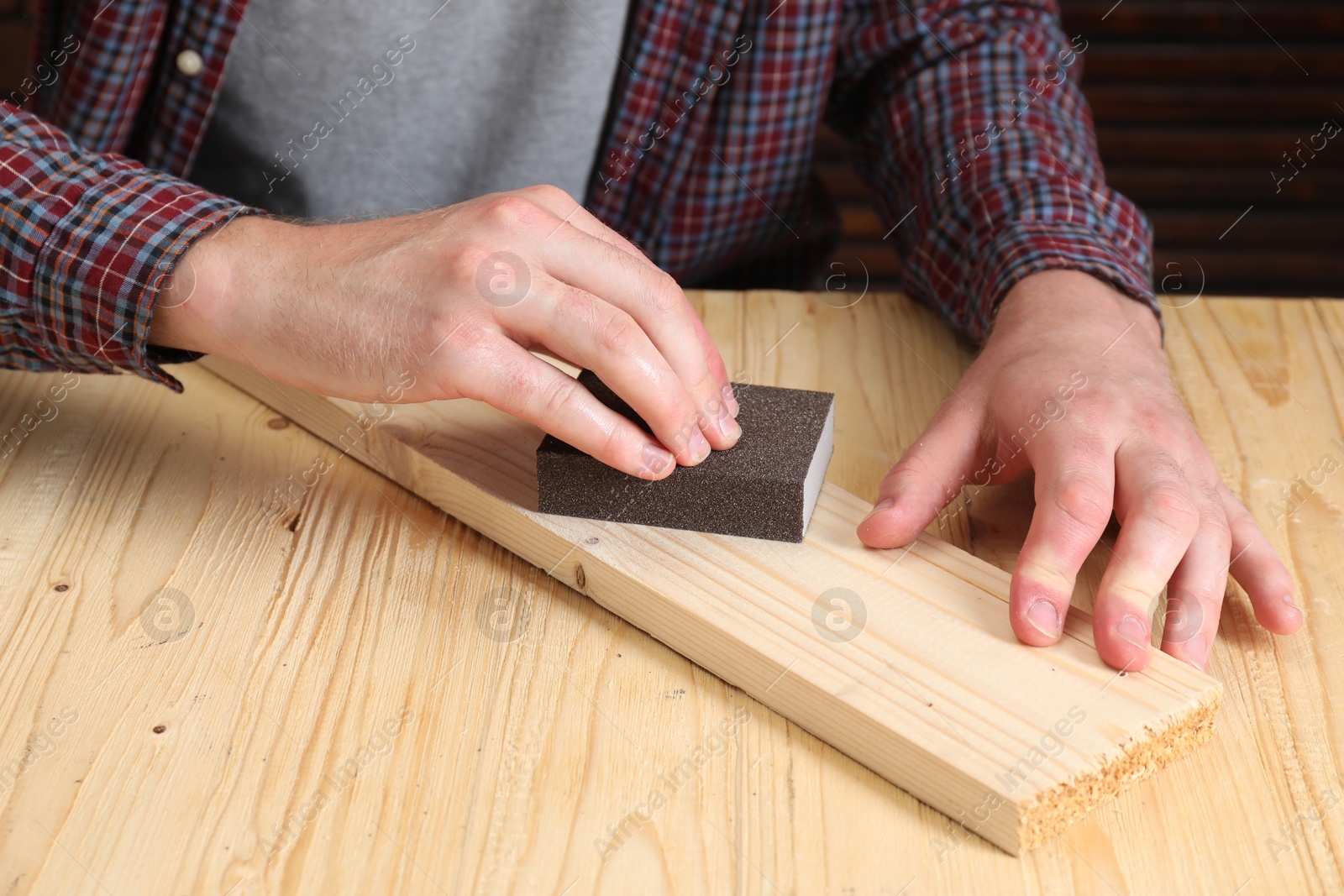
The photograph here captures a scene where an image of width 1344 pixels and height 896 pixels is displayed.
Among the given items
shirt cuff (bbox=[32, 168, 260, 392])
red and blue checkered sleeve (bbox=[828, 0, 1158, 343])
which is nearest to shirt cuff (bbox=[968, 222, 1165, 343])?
red and blue checkered sleeve (bbox=[828, 0, 1158, 343])

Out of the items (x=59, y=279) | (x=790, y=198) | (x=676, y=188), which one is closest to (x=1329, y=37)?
(x=790, y=198)

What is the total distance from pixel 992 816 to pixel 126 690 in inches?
25.5

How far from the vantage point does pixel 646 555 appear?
927mm

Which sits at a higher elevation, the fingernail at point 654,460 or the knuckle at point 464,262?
the knuckle at point 464,262

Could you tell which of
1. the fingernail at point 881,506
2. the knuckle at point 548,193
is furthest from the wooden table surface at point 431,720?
the knuckle at point 548,193

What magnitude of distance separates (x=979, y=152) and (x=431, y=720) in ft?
3.29

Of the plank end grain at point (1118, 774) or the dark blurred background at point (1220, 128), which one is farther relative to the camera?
the dark blurred background at point (1220, 128)

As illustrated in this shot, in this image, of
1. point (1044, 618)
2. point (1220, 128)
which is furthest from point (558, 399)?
point (1220, 128)

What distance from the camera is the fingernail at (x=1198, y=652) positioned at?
2.80 feet

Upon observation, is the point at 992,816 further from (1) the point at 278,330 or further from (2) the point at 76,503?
(2) the point at 76,503

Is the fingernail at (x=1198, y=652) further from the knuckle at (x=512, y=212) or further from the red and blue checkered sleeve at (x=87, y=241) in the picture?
the red and blue checkered sleeve at (x=87, y=241)

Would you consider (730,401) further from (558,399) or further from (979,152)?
(979,152)

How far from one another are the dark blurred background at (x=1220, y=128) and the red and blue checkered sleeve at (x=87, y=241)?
228 centimetres

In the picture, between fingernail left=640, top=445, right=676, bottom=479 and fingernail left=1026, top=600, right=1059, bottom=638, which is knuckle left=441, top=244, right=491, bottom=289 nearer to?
fingernail left=640, top=445, right=676, bottom=479
